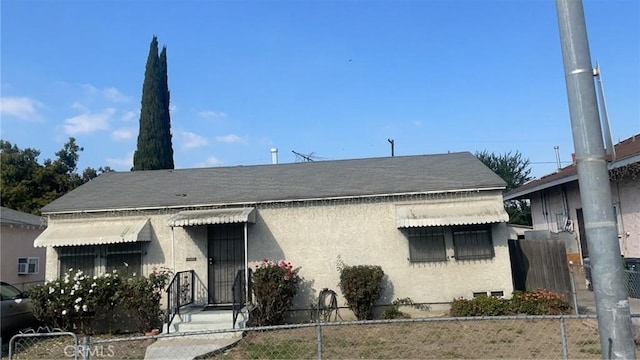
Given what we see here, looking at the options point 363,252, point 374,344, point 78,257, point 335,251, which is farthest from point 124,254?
point 374,344

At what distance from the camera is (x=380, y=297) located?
11.4 meters

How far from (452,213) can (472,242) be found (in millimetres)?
1009

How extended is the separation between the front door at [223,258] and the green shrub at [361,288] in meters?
2.78

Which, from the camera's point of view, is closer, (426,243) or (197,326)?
(197,326)

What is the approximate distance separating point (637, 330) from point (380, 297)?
17.7ft

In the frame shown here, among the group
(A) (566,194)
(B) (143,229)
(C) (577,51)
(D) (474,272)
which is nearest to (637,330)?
(D) (474,272)

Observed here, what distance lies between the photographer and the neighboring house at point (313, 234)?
11.4 metres

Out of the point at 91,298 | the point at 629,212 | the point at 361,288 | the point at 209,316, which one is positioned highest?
the point at 629,212

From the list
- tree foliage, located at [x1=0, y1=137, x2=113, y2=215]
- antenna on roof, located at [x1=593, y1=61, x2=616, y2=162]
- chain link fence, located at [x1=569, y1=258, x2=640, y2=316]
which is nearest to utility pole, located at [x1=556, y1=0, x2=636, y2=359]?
antenna on roof, located at [x1=593, y1=61, x2=616, y2=162]

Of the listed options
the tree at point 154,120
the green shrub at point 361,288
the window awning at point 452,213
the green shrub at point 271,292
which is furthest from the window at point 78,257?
the tree at point 154,120

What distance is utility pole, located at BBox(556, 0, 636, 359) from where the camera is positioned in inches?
101

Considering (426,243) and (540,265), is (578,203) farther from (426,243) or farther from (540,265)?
(426,243)

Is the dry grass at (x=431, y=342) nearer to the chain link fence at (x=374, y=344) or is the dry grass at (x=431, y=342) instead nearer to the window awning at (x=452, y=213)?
the chain link fence at (x=374, y=344)

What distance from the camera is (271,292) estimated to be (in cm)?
1055
